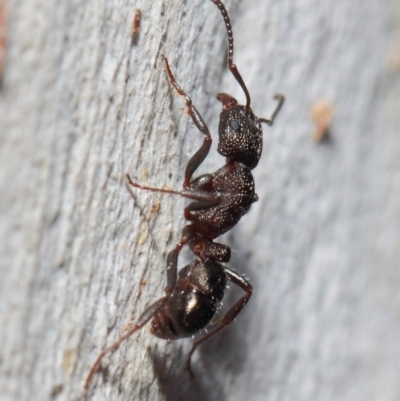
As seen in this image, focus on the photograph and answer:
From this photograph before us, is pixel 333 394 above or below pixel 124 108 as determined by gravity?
below

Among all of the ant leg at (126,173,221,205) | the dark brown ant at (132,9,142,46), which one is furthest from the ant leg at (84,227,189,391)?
the dark brown ant at (132,9,142,46)

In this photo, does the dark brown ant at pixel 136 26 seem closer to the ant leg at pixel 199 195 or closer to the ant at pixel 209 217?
the ant at pixel 209 217

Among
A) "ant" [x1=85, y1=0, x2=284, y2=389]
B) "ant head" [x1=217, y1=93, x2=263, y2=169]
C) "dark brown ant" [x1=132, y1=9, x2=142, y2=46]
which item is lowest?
"ant" [x1=85, y1=0, x2=284, y2=389]

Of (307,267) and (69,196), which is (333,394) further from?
(69,196)

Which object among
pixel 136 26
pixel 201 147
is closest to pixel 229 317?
pixel 201 147

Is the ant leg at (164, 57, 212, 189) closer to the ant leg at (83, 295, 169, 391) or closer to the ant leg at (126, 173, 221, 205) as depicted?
the ant leg at (126, 173, 221, 205)

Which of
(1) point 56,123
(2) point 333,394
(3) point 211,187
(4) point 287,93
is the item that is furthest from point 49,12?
(2) point 333,394

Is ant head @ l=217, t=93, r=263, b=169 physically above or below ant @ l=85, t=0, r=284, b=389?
above
